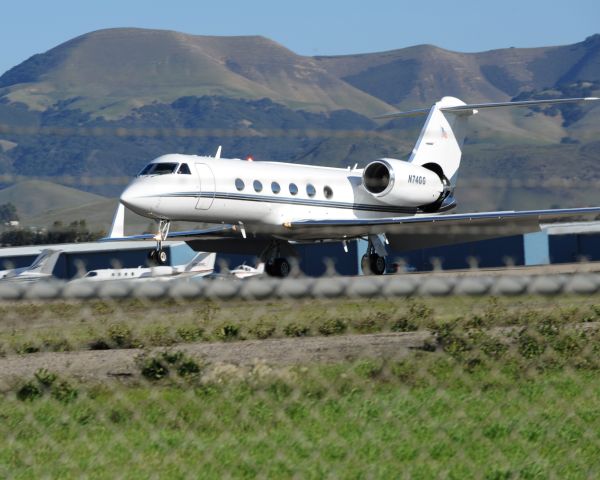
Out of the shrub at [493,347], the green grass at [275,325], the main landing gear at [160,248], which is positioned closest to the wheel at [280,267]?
the main landing gear at [160,248]

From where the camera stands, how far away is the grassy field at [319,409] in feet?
23.2

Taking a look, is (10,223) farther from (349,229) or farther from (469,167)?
(469,167)

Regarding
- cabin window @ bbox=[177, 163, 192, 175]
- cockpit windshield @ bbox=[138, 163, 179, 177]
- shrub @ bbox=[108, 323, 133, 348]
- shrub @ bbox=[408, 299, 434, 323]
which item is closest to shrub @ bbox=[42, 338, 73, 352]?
shrub @ bbox=[108, 323, 133, 348]

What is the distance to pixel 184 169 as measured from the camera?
2573 centimetres

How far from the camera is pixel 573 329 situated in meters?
12.1

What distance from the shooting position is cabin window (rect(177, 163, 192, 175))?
25.7 metres

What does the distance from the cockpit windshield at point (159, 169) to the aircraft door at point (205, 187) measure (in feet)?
2.01

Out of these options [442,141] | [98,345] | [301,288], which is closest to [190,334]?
[98,345]

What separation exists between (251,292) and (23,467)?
2.39 meters

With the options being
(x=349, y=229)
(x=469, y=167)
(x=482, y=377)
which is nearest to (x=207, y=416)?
(x=482, y=377)

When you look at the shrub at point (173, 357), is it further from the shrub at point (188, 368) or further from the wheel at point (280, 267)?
the wheel at point (280, 267)

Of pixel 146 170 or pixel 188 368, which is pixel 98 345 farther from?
pixel 146 170

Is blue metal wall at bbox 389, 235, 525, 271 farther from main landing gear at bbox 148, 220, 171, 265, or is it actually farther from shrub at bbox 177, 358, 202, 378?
shrub at bbox 177, 358, 202, 378

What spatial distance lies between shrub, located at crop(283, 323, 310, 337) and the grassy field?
1.56 ft
